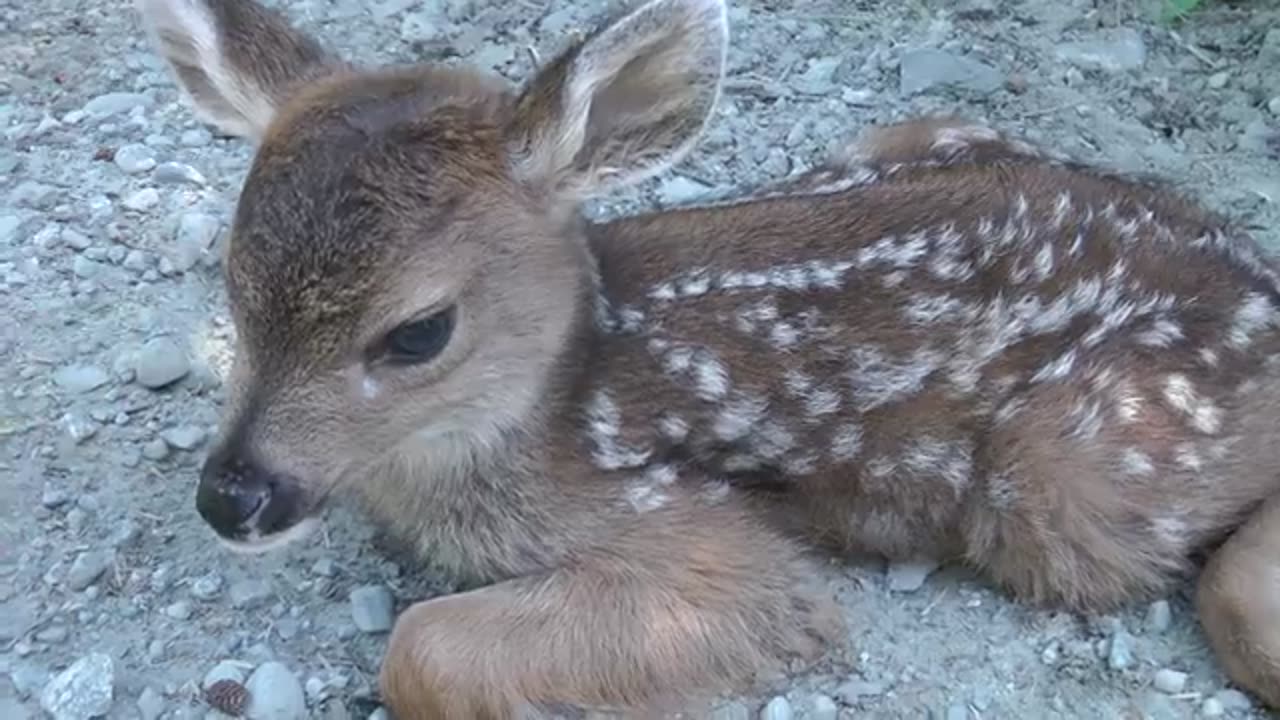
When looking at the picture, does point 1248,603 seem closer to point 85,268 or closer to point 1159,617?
point 1159,617

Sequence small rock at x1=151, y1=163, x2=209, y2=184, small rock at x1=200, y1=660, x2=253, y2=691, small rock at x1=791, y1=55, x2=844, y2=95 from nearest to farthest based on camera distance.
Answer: small rock at x1=200, y1=660, x2=253, y2=691, small rock at x1=151, y1=163, x2=209, y2=184, small rock at x1=791, y1=55, x2=844, y2=95

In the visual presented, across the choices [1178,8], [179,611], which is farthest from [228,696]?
[1178,8]

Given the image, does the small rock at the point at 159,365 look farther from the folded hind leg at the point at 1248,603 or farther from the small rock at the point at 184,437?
the folded hind leg at the point at 1248,603

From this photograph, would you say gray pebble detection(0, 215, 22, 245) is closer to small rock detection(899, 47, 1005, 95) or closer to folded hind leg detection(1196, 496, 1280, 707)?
small rock detection(899, 47, 1005, 95)

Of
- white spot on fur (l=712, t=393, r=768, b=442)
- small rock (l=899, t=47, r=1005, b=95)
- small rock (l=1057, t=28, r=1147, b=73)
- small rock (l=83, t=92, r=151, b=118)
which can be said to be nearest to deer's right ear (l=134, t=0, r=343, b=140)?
white spot on fur (l=712, t=393, r=768, b=442)

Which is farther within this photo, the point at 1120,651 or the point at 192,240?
the point at 192,240

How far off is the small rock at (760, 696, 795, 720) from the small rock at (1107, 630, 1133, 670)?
0.57 m

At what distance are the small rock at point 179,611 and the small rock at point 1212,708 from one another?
5.69ft

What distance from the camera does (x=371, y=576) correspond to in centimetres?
379

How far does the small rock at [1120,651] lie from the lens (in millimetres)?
3678

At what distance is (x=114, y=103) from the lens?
4.96m

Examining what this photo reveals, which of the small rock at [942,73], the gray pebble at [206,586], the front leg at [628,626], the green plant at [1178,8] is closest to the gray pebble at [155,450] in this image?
the gray pebble at [206,586]

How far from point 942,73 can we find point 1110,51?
44cm

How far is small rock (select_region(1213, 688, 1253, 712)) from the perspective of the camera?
3604 millimetres
